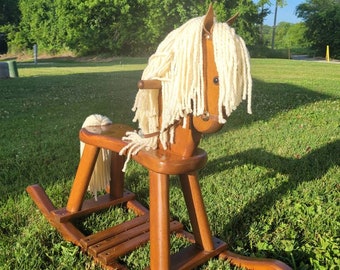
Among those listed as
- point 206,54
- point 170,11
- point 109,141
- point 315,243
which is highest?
point 170,11

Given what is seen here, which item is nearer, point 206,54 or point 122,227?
point 206,54

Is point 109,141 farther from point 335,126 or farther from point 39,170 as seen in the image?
point 335,126

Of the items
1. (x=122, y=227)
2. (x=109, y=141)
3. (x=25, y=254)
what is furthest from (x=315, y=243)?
(x=25, y=254)

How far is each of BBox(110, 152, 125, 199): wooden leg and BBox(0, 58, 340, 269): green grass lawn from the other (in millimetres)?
119

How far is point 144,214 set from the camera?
2.36 metres

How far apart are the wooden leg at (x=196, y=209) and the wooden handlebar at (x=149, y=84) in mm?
498

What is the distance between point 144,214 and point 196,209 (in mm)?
604

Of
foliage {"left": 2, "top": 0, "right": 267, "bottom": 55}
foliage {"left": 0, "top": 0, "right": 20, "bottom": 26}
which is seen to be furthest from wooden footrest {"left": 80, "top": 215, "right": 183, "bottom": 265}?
foliage {"left": 0, "top": 0, "right": 20, "bottom": 26}

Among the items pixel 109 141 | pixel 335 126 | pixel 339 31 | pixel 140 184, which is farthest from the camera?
pixel 339 31

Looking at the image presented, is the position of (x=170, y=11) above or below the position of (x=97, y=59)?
above

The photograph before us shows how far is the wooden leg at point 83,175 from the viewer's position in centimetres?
209

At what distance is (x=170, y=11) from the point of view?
30234 millimetres

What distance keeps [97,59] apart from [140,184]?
26.0 m

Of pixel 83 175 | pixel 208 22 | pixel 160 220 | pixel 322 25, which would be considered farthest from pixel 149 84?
pixel 322 25
